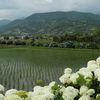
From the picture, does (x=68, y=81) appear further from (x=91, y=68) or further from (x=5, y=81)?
(x=5, y=81)

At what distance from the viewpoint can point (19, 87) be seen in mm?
9859

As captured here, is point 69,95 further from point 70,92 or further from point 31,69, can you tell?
point 31,69

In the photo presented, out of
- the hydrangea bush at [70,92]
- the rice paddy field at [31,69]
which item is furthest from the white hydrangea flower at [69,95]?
the rice paddy field at [31,69]

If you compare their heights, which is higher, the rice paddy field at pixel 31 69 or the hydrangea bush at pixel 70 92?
the hydrangea bush at pixel 70 92

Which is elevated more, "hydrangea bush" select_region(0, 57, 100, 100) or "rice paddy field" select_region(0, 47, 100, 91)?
"hydrangea bush" select_region(0, 57, 100, 100)

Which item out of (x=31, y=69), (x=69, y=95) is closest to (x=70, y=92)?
(x=69, y=95)

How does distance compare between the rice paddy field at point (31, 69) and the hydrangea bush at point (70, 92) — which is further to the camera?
the rice paddy field at point (31, 69)

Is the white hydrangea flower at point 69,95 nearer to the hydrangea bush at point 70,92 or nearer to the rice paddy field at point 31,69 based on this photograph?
the hydrangea bush at point 70,92

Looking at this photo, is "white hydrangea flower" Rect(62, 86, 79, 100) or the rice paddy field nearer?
"white hydrangea flower" Rect(62, 86, 79, 100)

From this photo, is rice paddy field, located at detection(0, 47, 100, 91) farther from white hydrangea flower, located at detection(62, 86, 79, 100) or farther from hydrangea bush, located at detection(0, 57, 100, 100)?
white hydrangea flower, located at detection(62, 86, 79, 100)

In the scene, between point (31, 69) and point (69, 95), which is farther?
point (31, 69)

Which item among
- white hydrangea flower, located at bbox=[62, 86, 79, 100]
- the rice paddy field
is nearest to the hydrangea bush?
white hydrangea flower, located at bbox=[62, 86, 79, 100]

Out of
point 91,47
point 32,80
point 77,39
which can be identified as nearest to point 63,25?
point 77,39

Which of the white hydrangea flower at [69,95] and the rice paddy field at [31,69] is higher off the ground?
the white hydrangea flower at [69,95]
